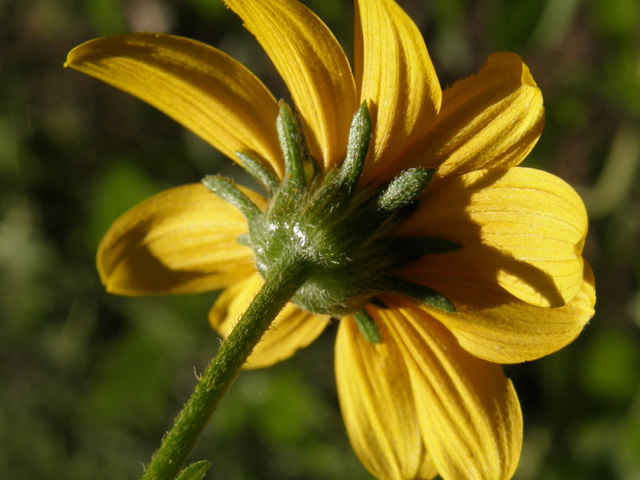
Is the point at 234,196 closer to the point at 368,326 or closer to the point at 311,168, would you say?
the point at 311,168

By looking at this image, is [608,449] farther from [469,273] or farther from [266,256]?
[266,256]

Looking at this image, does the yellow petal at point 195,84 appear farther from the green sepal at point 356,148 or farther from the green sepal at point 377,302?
the green sepal at point 377,302

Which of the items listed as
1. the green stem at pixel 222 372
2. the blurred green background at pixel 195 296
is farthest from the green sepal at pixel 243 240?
the blurred green background at pixel 195 296

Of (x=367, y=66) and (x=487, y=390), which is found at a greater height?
(x=367, y=66)

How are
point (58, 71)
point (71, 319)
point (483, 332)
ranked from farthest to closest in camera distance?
point (58, 71), point (71, 319), point (483, 332)

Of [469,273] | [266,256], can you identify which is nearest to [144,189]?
[266,256]

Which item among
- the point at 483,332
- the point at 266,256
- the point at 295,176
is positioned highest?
the point at 295,176

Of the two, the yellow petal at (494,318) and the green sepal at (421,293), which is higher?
the green sepal at (421,293)
